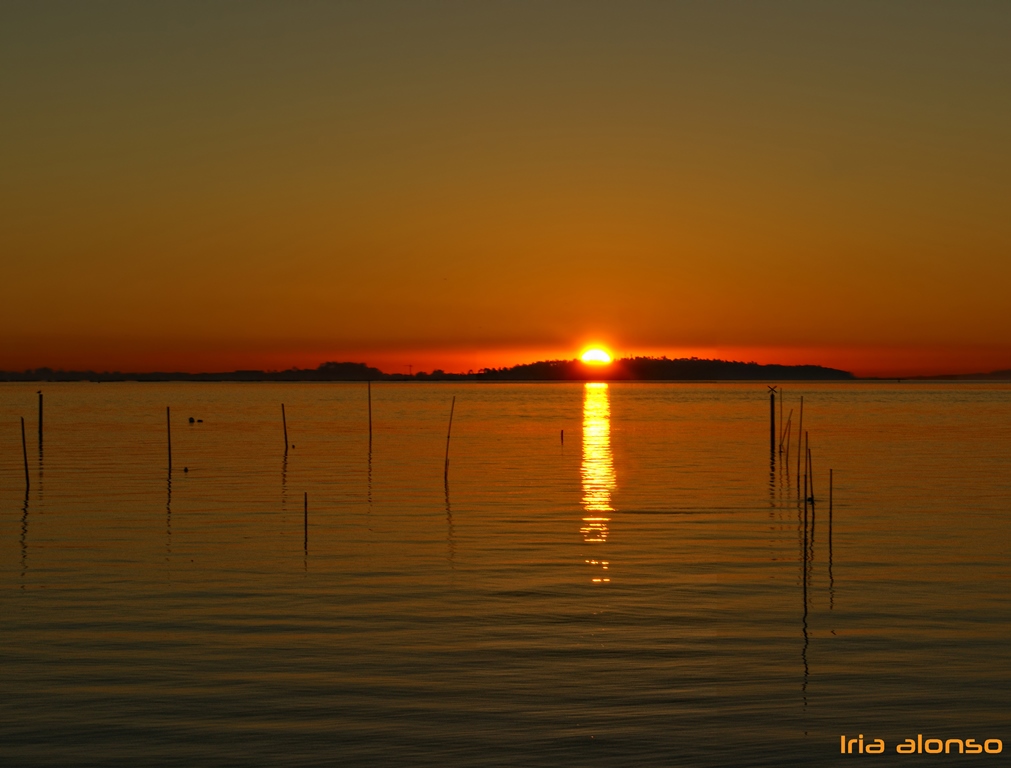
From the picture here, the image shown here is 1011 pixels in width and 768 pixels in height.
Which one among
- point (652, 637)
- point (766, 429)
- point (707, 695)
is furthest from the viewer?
point (766, 429)

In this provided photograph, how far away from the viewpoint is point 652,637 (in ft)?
65.9

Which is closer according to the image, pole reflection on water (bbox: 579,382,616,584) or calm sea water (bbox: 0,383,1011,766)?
calm sea water (bbox: 0,383,1011,766)

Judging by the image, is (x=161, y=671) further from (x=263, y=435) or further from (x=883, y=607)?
(x=263, y=435)

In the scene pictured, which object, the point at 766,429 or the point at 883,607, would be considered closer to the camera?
the point at 883,607

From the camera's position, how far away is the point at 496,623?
70.1 feet

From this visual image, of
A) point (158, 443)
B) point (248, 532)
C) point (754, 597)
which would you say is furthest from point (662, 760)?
point (158, 443)

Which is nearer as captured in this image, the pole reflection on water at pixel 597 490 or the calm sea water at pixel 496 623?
the calm sea water at pixel 496 623

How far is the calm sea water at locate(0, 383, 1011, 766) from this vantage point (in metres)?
14.8

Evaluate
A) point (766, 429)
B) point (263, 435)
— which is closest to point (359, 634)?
point (263, 435)

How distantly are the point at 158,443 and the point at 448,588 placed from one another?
59.5 meters

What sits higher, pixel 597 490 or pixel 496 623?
pixel 597 490

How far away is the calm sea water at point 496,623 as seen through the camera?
14.8m

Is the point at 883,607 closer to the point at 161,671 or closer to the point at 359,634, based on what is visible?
the point at 359,634

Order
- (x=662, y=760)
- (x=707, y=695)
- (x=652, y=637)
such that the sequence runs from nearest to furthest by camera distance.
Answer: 1. (x=662, y=760)
2. (x=707, y=695)
3. (x=652, y=637)
